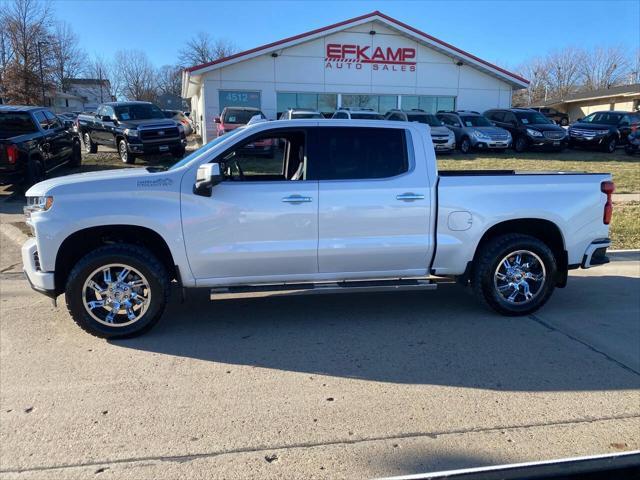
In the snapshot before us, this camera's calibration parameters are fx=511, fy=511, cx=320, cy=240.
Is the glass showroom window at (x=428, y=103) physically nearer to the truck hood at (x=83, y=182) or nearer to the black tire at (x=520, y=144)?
the black tire at (x=520, y=144)

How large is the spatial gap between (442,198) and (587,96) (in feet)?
167

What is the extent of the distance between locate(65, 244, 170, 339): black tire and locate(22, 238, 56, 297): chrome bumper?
6.0 inches

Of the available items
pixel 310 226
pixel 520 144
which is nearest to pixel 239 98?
pixel 520 144

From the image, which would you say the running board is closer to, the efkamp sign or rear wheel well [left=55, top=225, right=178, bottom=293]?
rear wheel well [left=55, top=225, right=178, bottom=293]

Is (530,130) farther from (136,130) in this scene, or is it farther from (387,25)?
(136,130)

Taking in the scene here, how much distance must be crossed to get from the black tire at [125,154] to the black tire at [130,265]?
11784 mm

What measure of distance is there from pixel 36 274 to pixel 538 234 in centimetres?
480

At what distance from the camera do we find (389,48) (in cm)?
2691

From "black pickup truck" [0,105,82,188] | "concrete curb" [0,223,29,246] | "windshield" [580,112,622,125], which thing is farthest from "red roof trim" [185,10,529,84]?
"concrete curb" [0,223,29,246]

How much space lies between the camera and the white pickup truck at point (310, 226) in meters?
4.39

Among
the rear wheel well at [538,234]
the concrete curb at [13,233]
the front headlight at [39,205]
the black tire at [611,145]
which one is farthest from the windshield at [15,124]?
the black tire at [611,145]

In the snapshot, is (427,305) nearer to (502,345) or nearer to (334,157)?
(502,345)

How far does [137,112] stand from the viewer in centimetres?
1631

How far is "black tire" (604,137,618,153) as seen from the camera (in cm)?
2102
